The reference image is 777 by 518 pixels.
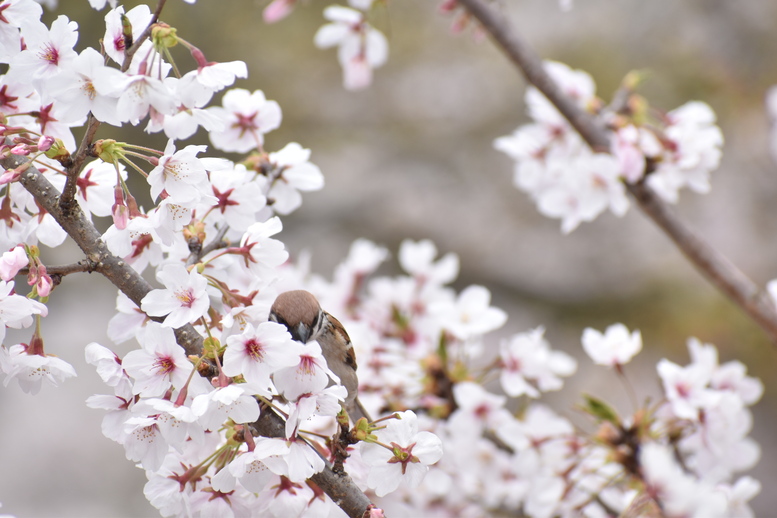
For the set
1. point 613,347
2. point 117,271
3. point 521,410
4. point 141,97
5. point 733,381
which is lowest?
point 117,271

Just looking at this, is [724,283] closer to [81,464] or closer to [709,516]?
[709,516]

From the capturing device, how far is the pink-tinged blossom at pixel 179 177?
55cm

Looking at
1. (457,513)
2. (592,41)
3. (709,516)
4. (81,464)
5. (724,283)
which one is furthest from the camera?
(592,41)

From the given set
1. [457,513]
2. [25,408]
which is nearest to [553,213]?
[457,513]

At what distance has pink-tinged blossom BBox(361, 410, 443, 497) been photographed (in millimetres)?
607

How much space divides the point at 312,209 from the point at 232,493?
2108 mm

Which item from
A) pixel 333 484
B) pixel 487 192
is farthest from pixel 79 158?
pixel 487 192

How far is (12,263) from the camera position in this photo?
56cm

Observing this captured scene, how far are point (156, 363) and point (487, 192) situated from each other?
2.31 meters

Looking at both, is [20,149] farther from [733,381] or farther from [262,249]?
[733,381]

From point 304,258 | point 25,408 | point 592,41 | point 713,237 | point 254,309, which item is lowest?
point 25,408

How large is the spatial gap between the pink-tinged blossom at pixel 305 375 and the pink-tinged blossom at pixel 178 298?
9 centimetres

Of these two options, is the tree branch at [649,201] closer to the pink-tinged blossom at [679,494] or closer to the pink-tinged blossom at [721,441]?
the pink-tinged blossom at [721,441]

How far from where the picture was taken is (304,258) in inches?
47.6
